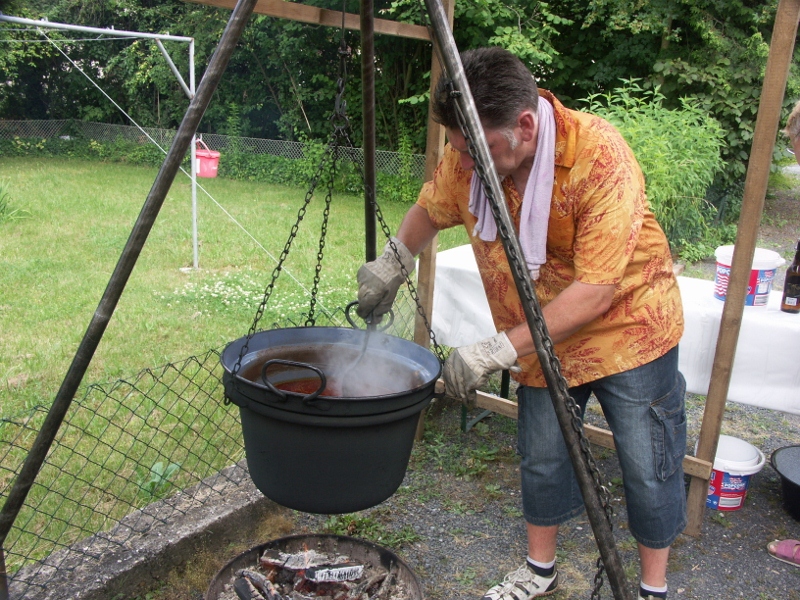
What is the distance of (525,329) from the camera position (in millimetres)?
1828

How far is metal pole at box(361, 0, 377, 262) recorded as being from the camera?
221 cm

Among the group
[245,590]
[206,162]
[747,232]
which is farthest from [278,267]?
[206,162]

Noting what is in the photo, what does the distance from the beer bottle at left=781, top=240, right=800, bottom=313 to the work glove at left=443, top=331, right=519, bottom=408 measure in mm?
1721

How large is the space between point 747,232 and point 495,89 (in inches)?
56.3

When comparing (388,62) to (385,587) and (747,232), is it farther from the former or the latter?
(385,587)

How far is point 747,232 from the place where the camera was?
102 inches

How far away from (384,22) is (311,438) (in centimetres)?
207

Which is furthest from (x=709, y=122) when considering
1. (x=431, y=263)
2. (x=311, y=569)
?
(x=311, y=569)

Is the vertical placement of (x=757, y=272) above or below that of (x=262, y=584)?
above

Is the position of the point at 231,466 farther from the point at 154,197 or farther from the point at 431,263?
the point at 154,197

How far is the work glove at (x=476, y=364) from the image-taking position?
1776 millimetres

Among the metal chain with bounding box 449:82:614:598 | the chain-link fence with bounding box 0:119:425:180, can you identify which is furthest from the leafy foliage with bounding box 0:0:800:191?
the metal chain with bounding box 449:82:614:598

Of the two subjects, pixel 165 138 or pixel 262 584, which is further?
pixel 165 138

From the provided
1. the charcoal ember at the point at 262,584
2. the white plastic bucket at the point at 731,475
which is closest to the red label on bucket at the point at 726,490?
the white plastic bucket at the point at 731,475
